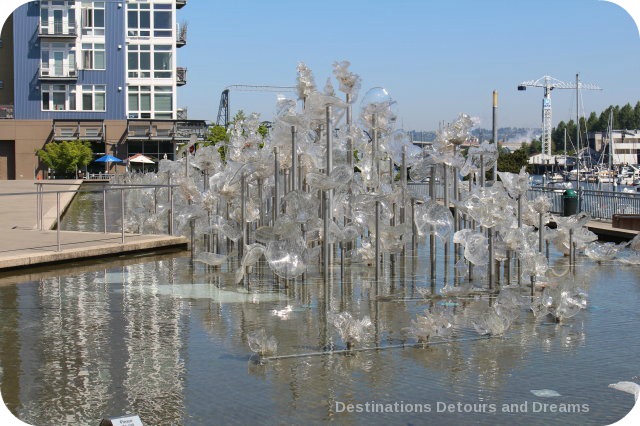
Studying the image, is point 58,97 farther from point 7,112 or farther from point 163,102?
point 163,102

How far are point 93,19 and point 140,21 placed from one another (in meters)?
3.26

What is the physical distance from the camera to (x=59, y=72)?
62.1 metres

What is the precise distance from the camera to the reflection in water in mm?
5863

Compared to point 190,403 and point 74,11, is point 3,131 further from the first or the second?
point 190,403

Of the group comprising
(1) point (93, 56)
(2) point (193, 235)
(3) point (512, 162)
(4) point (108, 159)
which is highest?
(1) point (93, 56)

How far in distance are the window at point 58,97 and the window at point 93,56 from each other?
1962 mm

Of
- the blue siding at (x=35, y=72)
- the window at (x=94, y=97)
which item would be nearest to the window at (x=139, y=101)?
the blue siding at (x=35, y=72)

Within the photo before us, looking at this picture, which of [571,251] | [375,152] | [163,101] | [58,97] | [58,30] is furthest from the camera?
[163,101]

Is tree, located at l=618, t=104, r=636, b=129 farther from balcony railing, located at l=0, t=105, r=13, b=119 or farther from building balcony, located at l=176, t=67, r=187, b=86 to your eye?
balcony railing, located at l=0, t=105, r=13, b=119

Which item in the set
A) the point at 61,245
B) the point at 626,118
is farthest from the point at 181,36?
the point at 626,118

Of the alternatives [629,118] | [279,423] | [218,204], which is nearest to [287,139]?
[218,204]

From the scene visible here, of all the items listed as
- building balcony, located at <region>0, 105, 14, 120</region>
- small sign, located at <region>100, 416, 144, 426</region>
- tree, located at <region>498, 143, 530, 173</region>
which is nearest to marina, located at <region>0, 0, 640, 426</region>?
small sign, located at <region>100, 416, 144, 426</region>

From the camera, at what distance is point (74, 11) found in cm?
6156

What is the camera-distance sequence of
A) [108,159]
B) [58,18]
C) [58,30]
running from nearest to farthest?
[108,159] → [58,30] → [58,18]
